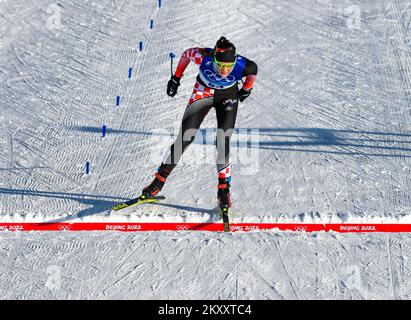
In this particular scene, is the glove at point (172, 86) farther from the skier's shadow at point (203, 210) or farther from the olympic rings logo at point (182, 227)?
the olympic rings logo at point (182, 227)

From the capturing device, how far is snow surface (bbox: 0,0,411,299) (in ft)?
30.0

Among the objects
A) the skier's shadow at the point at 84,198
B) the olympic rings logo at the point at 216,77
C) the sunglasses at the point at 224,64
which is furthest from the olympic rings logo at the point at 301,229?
the skier's shadow at the point at 84,198

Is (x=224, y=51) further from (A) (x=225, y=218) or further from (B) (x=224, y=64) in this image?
(A) (x=225, y=218)

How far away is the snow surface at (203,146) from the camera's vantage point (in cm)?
914

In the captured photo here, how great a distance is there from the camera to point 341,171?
11.1 meters

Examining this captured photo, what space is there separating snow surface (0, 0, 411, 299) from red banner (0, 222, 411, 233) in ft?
0.36

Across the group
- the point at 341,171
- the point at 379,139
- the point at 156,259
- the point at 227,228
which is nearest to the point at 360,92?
the point at 379,139

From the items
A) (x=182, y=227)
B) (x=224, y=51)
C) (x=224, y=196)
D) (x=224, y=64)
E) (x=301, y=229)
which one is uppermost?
(x=224, y=51)

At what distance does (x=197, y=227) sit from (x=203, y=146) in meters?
2.05

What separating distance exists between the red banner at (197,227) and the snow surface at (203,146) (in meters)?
0.11

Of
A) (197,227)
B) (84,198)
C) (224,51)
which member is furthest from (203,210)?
(224,51)

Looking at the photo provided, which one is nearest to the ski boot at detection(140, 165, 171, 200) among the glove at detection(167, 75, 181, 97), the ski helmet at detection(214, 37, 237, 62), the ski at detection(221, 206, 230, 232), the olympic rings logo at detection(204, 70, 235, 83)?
the ski at detection(221, 206, 230, 232)

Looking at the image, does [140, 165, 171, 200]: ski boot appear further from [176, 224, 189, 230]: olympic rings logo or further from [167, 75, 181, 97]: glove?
[167, 75, 181, 97]: glove

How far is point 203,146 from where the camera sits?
38.2 feet
